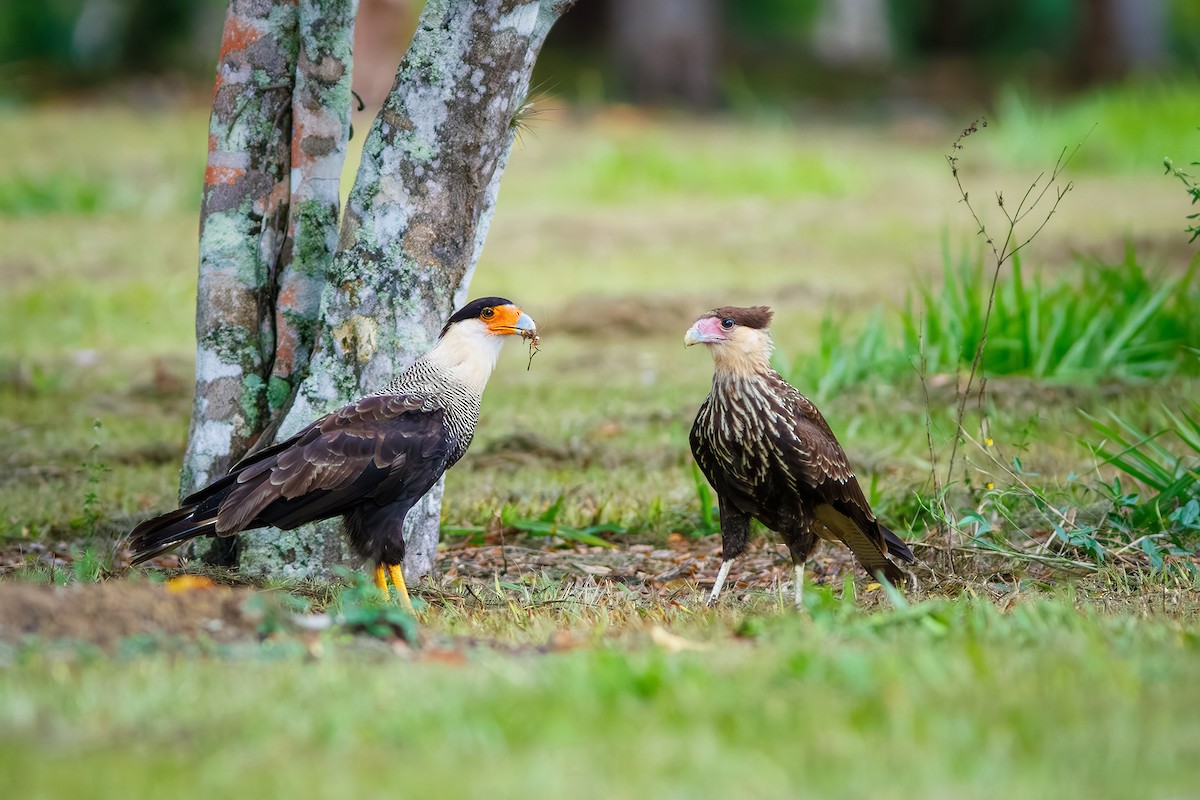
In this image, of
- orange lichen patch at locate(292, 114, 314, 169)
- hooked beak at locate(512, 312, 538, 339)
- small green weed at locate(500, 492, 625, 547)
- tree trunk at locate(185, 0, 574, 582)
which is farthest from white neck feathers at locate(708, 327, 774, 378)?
orange lichen patch at locate(292, 114, 314, 169)

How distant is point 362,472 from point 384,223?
855mm

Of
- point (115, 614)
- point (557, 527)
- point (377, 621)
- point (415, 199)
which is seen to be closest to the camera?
point (115, 614)

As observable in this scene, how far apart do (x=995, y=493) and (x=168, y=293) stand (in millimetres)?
7145

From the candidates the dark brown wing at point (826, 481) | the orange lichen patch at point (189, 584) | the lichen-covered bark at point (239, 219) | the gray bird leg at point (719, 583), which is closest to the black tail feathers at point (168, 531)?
the orange lichen patch at point (189, 584)

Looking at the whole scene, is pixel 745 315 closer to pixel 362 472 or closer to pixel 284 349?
pixel 362 472

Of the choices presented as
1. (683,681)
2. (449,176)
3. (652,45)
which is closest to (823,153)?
(652,45)

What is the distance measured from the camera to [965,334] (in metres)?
7.03

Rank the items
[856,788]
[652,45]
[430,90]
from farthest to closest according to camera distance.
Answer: [652,45] < [430,90] < [856,788]

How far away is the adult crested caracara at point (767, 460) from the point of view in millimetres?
4586

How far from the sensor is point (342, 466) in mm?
4328

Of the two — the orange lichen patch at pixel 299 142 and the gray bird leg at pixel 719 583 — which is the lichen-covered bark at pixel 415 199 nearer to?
A: the orange lichen patch at pixel 299 142

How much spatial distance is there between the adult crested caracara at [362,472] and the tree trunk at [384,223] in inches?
7.7

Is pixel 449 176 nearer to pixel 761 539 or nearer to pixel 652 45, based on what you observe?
pixel 761 539

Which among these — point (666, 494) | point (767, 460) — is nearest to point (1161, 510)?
point (767, 460)
